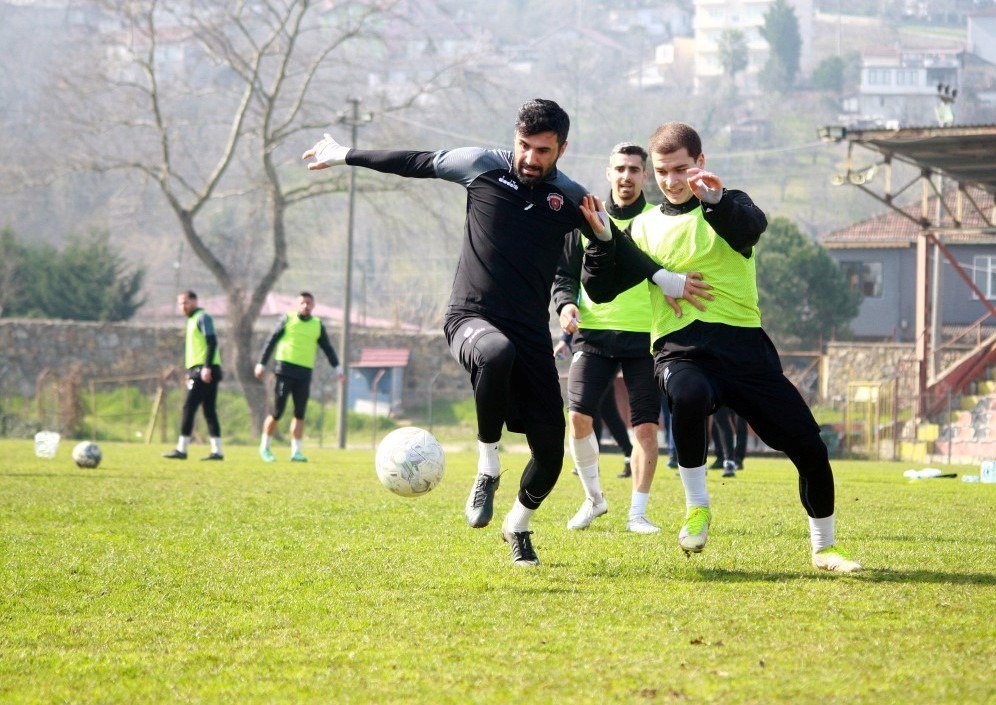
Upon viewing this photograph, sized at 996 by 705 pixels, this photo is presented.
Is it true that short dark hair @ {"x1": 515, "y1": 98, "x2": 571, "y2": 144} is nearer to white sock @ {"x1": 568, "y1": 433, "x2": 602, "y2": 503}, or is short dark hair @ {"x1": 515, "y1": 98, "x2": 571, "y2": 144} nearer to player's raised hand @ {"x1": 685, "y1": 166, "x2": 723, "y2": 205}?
player's raised hand @ {"x1": 685, "y1": 166, "x2": 723, "y2": 205}

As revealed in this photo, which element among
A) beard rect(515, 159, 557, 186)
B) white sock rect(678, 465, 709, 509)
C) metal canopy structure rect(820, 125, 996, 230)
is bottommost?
white sock rect(678, 465, 709, 509)

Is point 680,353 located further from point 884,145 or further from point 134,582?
point 884,145

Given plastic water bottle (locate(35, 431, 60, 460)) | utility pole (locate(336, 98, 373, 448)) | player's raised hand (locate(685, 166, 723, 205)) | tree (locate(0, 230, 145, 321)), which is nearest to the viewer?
player's raised hand (locate(685, 166, 723, 205))

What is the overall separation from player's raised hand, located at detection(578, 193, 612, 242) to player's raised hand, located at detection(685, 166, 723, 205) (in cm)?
48

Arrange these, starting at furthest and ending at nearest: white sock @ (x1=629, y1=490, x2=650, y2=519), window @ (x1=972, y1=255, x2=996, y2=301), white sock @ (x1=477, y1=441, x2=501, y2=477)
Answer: window @ (x1=972, y1=255, x2=996, y2=301) → white sock @ (x1=629, y1=490, x2=650, y2=519) → white sock @ (x1=477, y1=441, x2=501, y2=477)

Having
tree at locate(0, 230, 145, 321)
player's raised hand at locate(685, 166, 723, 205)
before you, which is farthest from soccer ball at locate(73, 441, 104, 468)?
tree at locate(0, 230, 145, 321)

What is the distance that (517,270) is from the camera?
6547 mm

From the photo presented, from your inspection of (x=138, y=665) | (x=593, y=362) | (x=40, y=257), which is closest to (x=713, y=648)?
(x=138, y=665)

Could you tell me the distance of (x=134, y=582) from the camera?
246 inches

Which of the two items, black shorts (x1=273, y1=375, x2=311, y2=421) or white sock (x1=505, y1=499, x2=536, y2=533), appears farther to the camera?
black shorts (x1=273, y1=375, x2=311, y2=421)

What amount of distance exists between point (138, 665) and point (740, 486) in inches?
386

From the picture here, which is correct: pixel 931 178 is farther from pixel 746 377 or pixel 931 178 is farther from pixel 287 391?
pixel 746 377

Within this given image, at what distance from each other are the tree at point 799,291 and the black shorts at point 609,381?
4378 cm

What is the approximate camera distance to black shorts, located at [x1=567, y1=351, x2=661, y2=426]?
28.6ft
